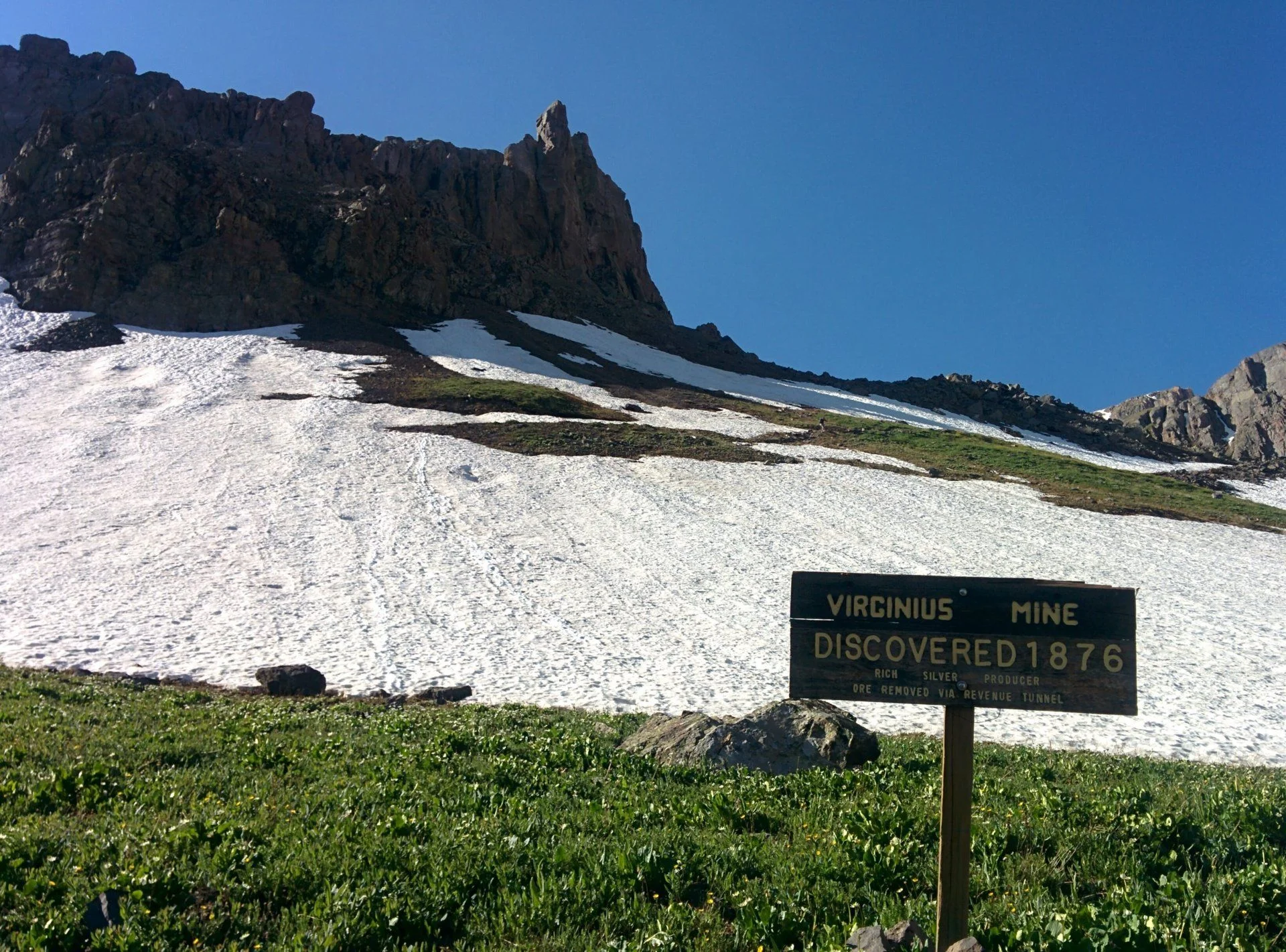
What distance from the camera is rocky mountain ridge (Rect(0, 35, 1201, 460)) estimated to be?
73.4m

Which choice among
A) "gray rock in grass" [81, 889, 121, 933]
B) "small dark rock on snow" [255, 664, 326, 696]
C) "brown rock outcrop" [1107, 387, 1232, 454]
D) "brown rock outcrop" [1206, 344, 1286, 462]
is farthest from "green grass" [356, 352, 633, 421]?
"brown rock outcrop" [1107, 387, 1232, 454]

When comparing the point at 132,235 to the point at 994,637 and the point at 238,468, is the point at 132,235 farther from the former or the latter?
the point at 994,637

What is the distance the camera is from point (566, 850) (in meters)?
6.11

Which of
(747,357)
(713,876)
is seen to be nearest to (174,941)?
(713,876)

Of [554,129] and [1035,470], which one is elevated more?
[554,129]

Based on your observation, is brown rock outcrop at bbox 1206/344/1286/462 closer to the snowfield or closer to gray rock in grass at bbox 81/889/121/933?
the snowfield

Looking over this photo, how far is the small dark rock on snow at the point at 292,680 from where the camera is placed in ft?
49.1

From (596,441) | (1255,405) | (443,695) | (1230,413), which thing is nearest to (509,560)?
(443,695)

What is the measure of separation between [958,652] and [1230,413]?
135754 mm

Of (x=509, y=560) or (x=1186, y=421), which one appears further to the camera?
(x=1186, y=421)

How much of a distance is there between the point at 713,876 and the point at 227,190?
94.3 meters

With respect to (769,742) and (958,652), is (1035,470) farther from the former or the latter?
(958,652)

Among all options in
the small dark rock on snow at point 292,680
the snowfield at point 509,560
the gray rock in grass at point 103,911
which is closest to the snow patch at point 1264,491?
the snowfield at point 509,560

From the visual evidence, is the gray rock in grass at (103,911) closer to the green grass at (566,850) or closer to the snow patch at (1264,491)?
the green grass at (566,850)
